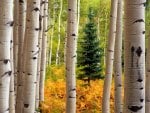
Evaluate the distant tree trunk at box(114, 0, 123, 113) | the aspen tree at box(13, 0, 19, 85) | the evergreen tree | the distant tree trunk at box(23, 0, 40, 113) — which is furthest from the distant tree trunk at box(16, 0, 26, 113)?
the evergreen tree

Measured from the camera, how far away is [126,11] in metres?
3.37

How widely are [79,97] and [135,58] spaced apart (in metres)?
11.8

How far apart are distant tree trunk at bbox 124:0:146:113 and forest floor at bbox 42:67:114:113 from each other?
9249mm

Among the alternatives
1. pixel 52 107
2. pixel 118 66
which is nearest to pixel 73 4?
pixel 118 66

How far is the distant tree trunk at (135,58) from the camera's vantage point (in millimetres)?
3314

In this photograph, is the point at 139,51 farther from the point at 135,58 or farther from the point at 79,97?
the point at 79,97

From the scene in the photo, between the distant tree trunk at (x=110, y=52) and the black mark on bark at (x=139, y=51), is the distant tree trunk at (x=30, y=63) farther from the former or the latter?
the distant tree trunk at (x=110, y=52)

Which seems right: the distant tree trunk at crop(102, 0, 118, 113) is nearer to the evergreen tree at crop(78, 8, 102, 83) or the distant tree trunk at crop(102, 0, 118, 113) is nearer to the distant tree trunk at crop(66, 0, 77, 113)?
the distant tree trunk at crop(66, 0, 77, 113)

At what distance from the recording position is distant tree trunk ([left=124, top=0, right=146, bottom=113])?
3314 mm

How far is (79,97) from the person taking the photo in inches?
590

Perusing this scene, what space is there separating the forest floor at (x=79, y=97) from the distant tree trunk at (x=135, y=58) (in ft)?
30.3

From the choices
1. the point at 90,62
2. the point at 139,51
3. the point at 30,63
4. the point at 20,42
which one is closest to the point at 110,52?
the point at 20,42

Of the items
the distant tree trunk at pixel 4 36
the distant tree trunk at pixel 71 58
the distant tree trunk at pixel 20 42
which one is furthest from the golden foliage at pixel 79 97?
the distant tree trunk at pixel 4 36

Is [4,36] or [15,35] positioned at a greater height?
[15,35]
